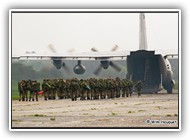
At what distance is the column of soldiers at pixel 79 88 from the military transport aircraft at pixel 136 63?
0.82ft

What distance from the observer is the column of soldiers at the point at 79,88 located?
2564cm

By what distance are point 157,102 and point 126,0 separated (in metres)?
3.03

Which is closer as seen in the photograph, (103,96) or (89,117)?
(89,117)

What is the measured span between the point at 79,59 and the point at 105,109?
1.50 m

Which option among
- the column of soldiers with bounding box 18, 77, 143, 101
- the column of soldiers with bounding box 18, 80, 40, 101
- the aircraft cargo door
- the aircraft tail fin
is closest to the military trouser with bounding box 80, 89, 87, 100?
the column of soldiers with bounding box 18, 77, 143, 101

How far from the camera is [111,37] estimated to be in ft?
83.9

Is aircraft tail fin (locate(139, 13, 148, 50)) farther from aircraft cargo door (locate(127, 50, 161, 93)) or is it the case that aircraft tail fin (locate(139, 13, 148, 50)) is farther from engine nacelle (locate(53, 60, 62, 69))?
engine nacelle (locate(53, 60, 62, 69))

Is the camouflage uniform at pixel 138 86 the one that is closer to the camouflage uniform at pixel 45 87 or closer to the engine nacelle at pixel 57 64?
the engine nacelle at pixel 57 64

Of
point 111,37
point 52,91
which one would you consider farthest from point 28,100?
point 111,37

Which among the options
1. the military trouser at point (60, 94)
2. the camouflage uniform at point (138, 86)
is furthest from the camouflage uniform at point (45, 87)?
the camouflage uniform at point (138, 86)

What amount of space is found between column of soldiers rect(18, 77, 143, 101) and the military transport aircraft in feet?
0.82

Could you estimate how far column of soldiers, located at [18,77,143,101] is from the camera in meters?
25.6
